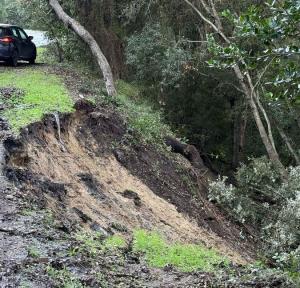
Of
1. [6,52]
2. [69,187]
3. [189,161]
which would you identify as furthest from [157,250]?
[6,52]

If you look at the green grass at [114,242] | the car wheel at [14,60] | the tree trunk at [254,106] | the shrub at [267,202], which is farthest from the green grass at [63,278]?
the car wheel at [14,60]

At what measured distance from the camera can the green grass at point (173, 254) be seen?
9.29 m

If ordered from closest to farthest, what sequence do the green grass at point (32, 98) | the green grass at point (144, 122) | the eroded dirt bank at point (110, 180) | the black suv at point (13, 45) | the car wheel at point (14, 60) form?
the eroded dirt bank at point (110, 180) < the green grass at point (32, 98) < the green grass at point (144, 122) < the black suv at point (13, 45) < the car wheel at point (14, 60)

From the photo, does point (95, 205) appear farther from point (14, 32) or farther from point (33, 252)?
point (14, 32)

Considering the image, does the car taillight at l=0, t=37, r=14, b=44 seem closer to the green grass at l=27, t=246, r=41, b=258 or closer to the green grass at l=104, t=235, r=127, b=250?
the green grass at l=104, t=235, r=127, b=250

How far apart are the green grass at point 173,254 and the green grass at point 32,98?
11.4 ft

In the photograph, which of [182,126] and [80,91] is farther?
[182,126]

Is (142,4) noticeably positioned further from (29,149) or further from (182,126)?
(29,149)

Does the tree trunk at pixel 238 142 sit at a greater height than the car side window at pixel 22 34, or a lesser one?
lesser

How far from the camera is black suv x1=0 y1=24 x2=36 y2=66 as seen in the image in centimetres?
2061

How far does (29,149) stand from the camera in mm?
11125

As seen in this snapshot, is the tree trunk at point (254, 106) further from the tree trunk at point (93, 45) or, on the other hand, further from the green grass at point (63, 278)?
the green grass at point (63, 278)

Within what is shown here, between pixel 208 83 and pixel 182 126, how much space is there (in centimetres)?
205

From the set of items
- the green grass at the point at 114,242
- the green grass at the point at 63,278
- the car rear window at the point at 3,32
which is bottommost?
the green grass at the point at 114,242
